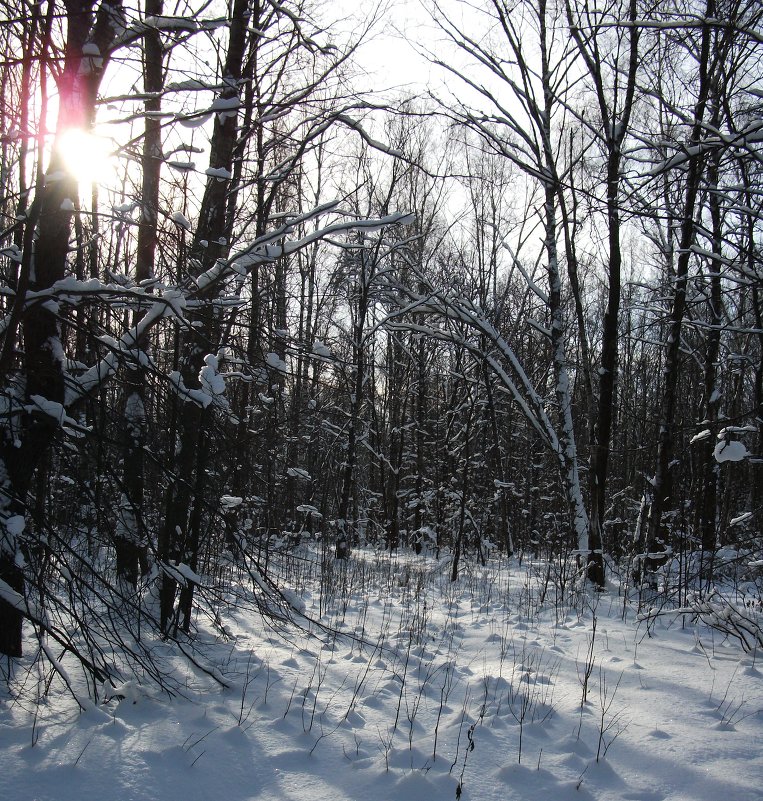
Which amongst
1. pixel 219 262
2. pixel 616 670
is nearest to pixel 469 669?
pixel 616 670

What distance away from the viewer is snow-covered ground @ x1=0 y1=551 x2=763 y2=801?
9.00 ft

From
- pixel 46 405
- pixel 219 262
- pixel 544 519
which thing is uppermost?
pixel 219 262

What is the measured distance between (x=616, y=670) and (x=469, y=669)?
3.70ft

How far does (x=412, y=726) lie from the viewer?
3.36 m

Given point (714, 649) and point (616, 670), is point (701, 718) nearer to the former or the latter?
point (616, 670)

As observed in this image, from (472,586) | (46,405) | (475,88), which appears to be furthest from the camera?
(472,586)

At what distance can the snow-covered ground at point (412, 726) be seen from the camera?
2.74 m

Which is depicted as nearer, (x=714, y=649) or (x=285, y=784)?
(x=285, y=784)

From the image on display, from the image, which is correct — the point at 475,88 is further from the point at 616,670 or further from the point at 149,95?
the point at 616,670

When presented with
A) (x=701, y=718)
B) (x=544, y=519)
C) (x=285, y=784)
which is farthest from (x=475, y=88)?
(x=544, y=519)

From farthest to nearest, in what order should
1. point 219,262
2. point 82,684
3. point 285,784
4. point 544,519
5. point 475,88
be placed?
point 544,519, point 475,88, point 82,684, point 219,262, point 285,784

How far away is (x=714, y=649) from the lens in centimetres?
498

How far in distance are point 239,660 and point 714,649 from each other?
4.04 m

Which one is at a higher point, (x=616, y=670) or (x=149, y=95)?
(x=149, y=95)
